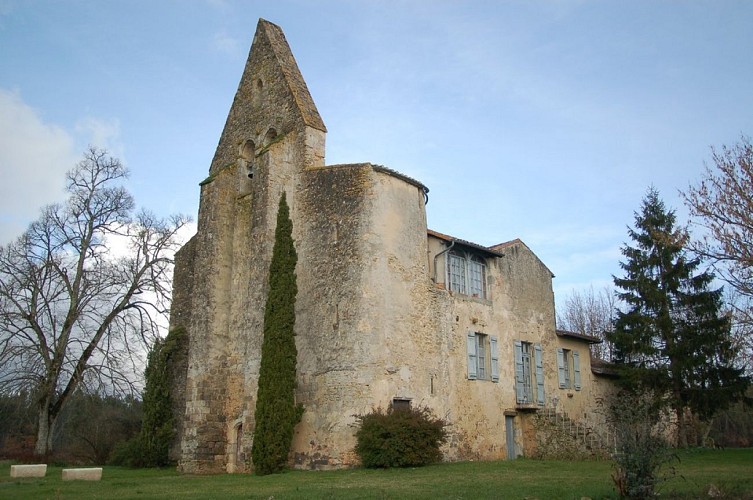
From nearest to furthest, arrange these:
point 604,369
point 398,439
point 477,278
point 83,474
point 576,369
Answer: point 398,439
point 83,474
point 477,278
point 576,369
point 604,369

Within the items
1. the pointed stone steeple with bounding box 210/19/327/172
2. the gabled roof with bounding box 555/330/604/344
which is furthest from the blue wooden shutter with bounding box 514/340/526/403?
the pointed stone steeple with bounding box 210/19/327/172

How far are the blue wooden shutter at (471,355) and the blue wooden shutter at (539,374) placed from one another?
3940 millimetres

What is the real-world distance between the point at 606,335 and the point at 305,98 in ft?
53.7

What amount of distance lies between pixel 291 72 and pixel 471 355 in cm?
1196

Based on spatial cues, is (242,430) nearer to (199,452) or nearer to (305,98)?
(199,452)

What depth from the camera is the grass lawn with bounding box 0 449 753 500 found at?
11.5 m

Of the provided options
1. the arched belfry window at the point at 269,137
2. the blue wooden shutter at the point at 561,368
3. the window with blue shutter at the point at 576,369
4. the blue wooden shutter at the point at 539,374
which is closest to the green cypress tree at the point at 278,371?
the arched belfry window at the point at 269,137

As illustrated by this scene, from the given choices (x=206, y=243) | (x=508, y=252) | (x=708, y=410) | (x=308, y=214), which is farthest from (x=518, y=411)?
(x=206, y=243)

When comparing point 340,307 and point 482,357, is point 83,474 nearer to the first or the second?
point 340,307

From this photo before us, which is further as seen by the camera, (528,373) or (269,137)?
(528,373)

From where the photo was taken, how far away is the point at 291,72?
23812 millimetres

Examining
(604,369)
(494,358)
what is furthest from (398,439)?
(604,369)

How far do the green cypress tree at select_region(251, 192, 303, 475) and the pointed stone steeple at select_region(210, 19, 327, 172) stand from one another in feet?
14.1

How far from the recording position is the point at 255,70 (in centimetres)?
2508
